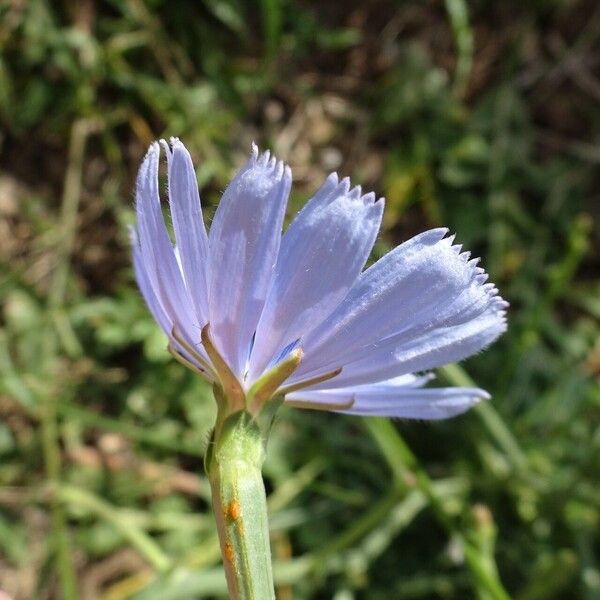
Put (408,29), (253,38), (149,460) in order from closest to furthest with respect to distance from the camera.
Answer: (149,460) < (253,38) < (408,29)

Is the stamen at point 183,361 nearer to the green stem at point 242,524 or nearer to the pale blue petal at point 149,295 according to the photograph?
the pale blue petal at point 149,295

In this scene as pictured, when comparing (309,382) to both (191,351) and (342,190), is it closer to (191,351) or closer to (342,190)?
(191,351)

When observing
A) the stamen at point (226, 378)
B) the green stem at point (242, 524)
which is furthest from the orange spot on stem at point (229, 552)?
the stamen at point (226, 378)

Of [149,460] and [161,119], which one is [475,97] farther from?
[149,460]

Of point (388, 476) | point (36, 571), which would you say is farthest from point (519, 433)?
point (36, 571)

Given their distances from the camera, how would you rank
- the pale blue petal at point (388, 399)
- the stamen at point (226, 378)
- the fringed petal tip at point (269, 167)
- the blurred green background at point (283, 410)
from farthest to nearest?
1. the blurred green background at point (283, 410)
2. the pale blue petal at point (388, 399)
3. the stamen at point (226, 378)
4. the fringed petal tip at point (269, 167)

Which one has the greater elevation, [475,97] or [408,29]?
[408,29]

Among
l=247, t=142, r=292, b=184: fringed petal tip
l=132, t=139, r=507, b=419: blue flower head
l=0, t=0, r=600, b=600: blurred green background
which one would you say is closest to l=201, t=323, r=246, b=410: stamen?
l=132, t=139, r=507, b=419: blue flower head

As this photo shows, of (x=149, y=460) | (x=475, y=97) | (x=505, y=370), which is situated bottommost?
(x=505, y=370)
